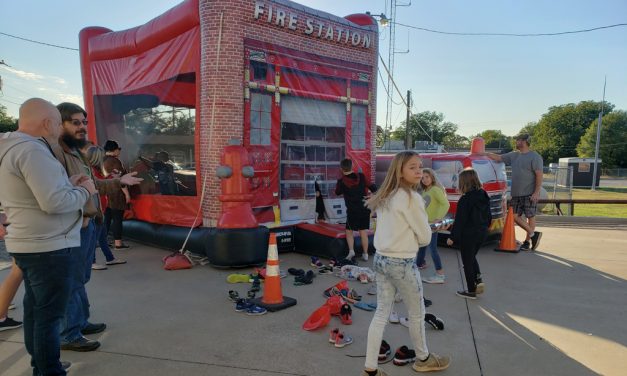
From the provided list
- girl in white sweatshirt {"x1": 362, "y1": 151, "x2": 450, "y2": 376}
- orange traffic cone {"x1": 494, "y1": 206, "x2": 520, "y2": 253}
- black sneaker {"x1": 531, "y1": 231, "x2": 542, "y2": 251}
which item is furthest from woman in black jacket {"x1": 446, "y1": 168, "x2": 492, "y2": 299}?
black sneaker {"x1": 531, "y1": 231, "x2": 542, "y2": 251}

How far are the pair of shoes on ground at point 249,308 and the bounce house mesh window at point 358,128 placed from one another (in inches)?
210

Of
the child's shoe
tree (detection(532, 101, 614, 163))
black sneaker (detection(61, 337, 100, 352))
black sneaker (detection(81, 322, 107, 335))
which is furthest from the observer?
tree (detection(532, 101, 614, 163))

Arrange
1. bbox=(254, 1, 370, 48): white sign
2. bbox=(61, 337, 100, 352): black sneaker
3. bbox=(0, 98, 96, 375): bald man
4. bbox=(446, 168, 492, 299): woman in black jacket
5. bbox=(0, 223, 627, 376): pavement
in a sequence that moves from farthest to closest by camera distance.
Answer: bbox=(254, 1, 370, 48): white sign
bbox=(446, 168, 492, 299): woman in black jacket
bbox=(61, 337, 100, 352): black sneaker
bbox=(0, 223, 627, 376): pavement
bbox=(0, 98, 96, 375): bald man

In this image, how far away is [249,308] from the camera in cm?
447

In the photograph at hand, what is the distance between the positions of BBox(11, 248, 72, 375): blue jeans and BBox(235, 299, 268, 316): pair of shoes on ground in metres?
1.91

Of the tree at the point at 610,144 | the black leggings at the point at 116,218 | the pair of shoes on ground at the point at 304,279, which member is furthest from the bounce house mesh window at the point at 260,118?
the tree at the point at 610,144

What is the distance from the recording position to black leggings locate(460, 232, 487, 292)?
4.82 meters

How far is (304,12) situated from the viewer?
8000mm

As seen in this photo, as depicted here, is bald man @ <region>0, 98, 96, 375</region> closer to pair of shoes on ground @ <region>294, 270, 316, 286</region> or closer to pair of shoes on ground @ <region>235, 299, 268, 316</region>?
pair of shoes on ground @ <region>235, 299, 268, 316</region>

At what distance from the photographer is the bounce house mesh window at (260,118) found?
7.56 metres

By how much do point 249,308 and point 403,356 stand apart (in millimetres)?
1784

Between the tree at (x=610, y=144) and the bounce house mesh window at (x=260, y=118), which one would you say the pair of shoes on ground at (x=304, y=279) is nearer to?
the bounce house mesh window at (x=260, y=118)

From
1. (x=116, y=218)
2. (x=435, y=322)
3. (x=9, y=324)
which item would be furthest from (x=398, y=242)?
(x=116, y=218)

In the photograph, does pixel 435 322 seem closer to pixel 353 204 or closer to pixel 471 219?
pixel 471 219
